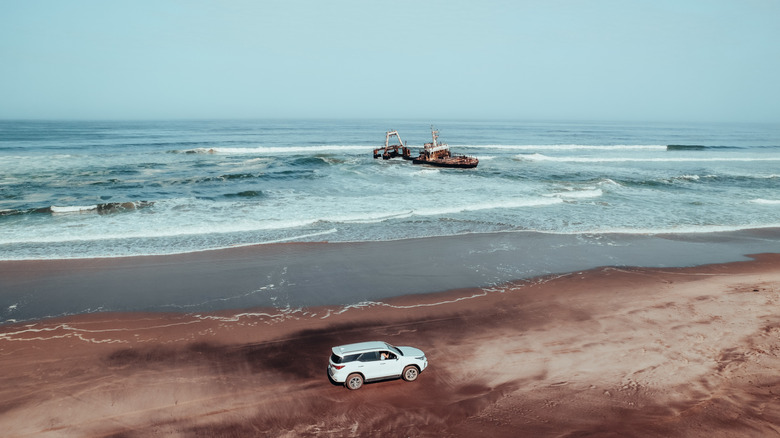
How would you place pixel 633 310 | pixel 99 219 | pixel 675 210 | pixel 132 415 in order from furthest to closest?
pixel 675 210 → pixel 99 219 → pixel 633 310 → pixel 132 415

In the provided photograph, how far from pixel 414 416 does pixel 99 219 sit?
27168mm

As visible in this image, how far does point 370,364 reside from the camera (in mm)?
11945

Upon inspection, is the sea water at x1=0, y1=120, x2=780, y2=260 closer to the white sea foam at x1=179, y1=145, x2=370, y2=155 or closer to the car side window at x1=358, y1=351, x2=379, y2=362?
the white sea foam at x1=179, y1=145, x2=370, y2=155

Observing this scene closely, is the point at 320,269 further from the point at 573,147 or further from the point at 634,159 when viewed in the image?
the point at 573,147

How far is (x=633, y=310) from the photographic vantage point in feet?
56.0

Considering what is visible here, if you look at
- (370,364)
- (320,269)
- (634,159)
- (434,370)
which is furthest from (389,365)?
(634,159)

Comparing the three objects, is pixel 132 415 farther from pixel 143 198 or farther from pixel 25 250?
pixel 143 198

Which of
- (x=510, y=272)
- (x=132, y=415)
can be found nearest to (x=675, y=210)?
(x=510, y=272)

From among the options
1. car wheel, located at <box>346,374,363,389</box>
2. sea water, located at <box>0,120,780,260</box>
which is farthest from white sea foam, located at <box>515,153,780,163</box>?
car wheel, located at <box>346,374,363,389</box>

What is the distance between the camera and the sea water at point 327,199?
2650cm

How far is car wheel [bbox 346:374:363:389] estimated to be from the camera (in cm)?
1191

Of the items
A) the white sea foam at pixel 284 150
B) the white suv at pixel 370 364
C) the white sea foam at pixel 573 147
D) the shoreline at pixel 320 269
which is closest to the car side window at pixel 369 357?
the white suv at pixel 370 364

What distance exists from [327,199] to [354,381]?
26.0 metres

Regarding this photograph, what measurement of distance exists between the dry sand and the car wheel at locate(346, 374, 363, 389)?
0.93 feet
